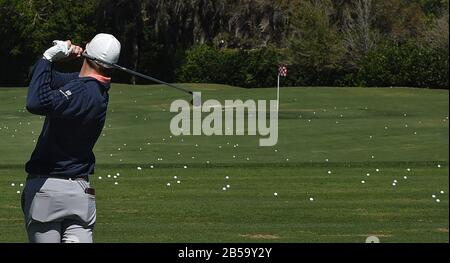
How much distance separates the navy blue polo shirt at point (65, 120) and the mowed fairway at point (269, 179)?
4388 mm

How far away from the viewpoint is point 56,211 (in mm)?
7785

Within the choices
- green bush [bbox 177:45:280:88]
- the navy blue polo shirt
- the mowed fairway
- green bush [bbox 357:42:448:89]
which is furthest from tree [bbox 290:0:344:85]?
the navy blue polo shirt

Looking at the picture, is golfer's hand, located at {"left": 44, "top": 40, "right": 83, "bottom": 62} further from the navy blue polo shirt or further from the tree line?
the tree line

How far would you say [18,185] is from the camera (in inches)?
733

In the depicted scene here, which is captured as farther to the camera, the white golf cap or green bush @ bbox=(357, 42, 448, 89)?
green bush @ bbox=(357, 42, 448, 89)

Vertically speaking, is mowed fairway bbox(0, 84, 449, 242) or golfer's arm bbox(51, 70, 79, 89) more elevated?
golfer's arm bbox(51, 70, 79, 89)

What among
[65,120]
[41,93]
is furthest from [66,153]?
[41,93]

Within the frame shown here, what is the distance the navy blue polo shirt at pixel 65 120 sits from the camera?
759 centimetres

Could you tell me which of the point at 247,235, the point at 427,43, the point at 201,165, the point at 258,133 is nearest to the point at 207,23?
the point at 427,43

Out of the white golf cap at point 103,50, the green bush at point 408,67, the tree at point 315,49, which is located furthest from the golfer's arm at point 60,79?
the tree at point 315,49

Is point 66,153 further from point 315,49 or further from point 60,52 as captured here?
point 315,49

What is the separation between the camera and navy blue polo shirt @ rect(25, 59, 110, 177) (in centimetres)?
759

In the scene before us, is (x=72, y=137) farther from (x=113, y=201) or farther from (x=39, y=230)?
(x=113, y=201)

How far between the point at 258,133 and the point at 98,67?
24.4 m
